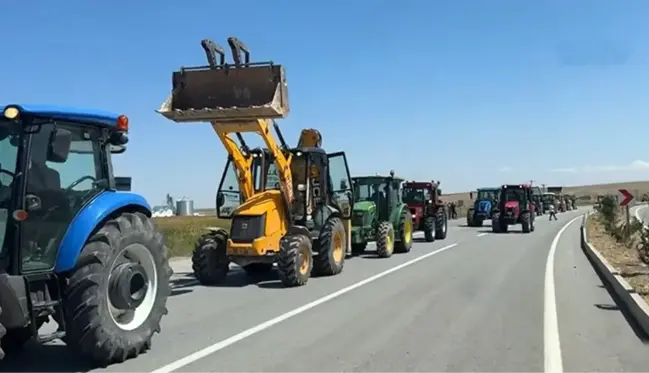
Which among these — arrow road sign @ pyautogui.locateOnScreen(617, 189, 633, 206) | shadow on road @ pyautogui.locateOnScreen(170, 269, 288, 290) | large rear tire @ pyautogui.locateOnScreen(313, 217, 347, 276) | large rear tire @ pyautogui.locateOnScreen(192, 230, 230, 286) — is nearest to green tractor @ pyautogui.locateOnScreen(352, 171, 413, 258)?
large rear tire @ pyautogui.locateOnScreen(313, 217, 347, 276)

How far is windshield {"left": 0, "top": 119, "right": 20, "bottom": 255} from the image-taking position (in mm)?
6359

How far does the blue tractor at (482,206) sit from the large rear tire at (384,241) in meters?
22.5

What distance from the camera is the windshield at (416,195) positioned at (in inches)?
1157

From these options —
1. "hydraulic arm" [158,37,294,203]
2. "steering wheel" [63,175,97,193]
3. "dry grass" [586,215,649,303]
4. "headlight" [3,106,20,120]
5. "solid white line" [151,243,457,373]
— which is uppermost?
"hydraulic arm" [158,37,294,203]

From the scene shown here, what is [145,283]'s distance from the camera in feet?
24.9

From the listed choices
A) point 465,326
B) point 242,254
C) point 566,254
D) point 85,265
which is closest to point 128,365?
point 85,265

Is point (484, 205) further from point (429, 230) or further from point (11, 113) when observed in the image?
point (11, 113)

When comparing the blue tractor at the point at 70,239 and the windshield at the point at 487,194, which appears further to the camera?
the windshield at the point at 487,194

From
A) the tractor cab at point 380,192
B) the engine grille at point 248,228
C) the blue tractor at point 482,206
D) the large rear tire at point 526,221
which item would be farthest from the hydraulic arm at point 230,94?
the blue tractor at point 482,206

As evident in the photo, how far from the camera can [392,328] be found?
9320mm

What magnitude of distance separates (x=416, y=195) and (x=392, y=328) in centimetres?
2050

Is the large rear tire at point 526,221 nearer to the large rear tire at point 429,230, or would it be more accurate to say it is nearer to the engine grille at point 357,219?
the large rear tire at point 429,230

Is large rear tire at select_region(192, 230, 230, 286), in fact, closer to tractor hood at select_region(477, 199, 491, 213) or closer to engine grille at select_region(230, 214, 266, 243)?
engine grille at select_region(230, 214, 266, 243)

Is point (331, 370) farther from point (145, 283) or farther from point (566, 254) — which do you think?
point (566, 254)
